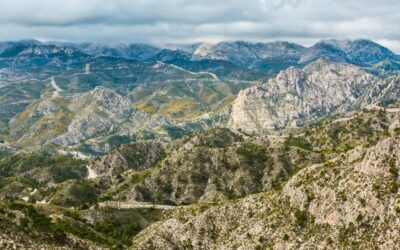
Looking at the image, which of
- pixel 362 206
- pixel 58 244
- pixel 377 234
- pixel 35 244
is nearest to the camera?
pixel 35 244

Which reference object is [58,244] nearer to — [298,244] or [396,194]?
[298,244]

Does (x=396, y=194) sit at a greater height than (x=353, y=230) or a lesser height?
greater

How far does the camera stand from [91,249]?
563ft

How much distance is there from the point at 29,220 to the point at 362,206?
113 meters

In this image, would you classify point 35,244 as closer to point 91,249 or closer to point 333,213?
point 91,249

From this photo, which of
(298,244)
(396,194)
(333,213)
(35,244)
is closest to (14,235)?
(35,244)

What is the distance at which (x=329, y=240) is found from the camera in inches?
7466

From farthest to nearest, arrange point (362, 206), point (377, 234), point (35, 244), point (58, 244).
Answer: point (362, 206), point (377, 234), point (58, 244), point (35, 244)

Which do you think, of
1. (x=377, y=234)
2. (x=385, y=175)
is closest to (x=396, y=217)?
(x=377, y=234)

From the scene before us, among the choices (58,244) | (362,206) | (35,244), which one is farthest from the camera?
(362,206)

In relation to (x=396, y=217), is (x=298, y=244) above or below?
below

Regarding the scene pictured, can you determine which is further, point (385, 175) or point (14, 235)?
point (385, 175)

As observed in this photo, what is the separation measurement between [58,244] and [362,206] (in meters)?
104

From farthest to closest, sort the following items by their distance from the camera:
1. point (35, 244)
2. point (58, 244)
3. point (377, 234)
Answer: point (377, 234)
point (58, 244)
point (35, 244)
